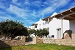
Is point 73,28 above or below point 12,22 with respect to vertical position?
below

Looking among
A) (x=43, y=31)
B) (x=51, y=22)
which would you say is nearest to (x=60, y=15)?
(x=51, y=22)

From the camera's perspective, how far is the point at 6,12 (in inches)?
1522

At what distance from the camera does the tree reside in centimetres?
3325

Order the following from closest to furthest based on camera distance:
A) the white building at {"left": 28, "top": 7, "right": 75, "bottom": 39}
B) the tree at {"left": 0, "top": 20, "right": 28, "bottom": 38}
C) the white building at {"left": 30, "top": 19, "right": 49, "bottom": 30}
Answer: the white building at {"left": 28, "top": 7, "right": 75, "bottom": 39} < the tree at {"left": 0, "top": 20, "right": 28, "bottom": 38} < the white building at {"left": 30, "top": 19, "right": 49, "bottom": 30}

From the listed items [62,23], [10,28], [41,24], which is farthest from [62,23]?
[41,24]

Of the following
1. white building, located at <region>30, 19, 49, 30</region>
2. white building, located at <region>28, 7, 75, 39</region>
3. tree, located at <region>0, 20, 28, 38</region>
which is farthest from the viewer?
white building, located at <region>30, 19, 49, 30</region>

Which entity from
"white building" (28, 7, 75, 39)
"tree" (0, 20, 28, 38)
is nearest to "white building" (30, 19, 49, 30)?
"tree" (0, 20, 28, 38)

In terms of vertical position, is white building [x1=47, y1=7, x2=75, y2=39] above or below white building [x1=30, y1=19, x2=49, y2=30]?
below

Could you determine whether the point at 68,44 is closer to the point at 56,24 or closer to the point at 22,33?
the point at 56,24

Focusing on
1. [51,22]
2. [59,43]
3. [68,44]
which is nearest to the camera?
[68,44]

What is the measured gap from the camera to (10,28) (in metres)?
33.3

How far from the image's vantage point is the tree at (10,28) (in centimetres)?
3325

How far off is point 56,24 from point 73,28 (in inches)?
316

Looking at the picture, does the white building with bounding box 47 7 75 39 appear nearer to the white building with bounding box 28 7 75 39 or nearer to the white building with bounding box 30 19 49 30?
the white building with bounding box 28 7 75 39
